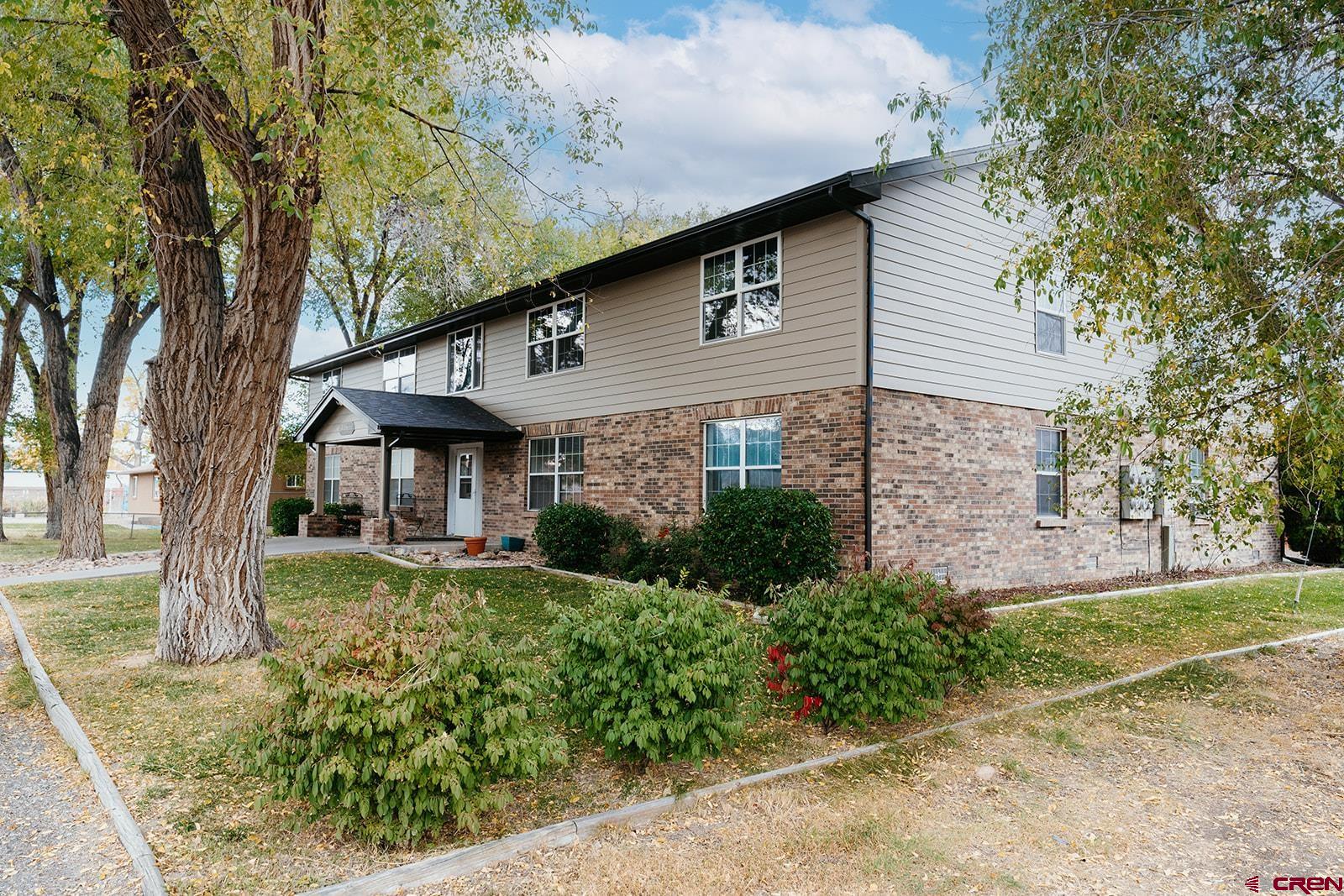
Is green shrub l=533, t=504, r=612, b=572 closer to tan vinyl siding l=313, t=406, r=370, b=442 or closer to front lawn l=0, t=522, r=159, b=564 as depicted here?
tan vinyl siding l=313, t=406, r=370, b=442

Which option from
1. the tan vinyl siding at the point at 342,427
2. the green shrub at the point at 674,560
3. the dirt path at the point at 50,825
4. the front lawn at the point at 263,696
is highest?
the tan vinyl siding at the point at 342,427

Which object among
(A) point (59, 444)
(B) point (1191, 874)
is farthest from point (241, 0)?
(A) point (59, 444)

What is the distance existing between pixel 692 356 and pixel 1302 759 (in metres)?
8.49

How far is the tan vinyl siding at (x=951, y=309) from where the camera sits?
9.99 m

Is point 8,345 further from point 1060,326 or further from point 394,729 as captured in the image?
point 1060,326

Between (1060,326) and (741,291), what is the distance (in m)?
5.47

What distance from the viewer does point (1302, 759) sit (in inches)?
205

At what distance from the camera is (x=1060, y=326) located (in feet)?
41.5

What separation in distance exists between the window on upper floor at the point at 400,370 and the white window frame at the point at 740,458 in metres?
10.7

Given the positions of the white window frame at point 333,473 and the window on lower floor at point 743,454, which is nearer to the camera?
the window on lower floor at point 743,454

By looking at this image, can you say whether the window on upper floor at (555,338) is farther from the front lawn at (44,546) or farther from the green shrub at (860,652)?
the front lawn at (44,546)

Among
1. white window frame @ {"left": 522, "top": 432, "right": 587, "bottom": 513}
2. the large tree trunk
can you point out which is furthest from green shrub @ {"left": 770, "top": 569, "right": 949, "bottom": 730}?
the large tree trunk

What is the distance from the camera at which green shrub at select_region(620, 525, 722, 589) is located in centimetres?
1113

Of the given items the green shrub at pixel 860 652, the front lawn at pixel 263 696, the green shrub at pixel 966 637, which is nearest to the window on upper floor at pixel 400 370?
the front lawn at pixel 263 696
